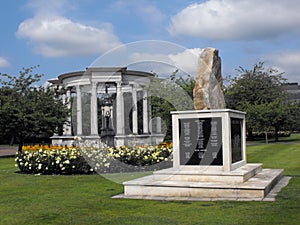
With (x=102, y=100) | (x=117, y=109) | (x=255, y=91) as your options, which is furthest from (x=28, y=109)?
(x=255, y=91)

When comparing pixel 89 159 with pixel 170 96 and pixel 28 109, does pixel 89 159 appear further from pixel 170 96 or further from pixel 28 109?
pixel 28 109

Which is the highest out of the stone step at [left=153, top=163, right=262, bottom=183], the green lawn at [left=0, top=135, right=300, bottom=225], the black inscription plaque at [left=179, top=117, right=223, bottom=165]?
the black inscription plaque at [left=179, top=117, right=223, bottom=165]

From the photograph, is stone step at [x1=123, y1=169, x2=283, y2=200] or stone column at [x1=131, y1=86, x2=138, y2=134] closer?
stone step at [x1=123, y1=169, x2=283, y2=200]

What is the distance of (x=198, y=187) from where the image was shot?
9930 mm

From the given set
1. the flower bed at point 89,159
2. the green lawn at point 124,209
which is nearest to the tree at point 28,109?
the flower bed at point 89,159

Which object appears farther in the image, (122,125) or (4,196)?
(122,125)

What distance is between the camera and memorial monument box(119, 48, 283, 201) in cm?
988

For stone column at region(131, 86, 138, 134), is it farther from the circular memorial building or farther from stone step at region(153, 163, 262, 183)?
stone step at region(153, 163, 262, 183)

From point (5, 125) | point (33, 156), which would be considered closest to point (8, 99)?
point (5, 125)

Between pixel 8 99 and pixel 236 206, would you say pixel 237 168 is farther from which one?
pixel 8 99

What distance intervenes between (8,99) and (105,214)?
24.1 m

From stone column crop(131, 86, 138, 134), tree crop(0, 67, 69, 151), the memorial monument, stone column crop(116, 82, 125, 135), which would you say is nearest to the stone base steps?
the memorial monument

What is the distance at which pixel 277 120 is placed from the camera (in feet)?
150

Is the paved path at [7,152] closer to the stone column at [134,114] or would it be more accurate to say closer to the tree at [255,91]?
the stone column at [134,114]
